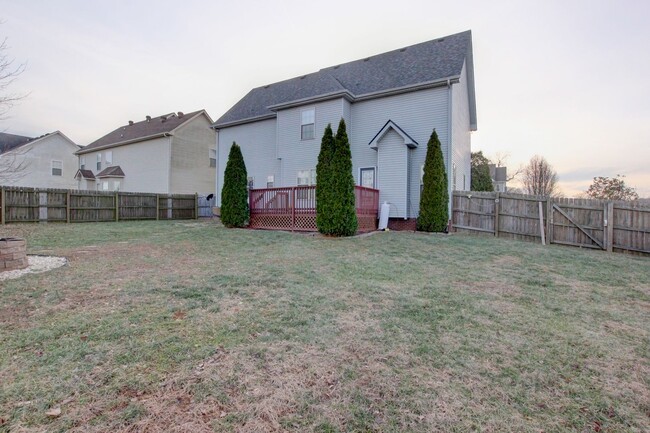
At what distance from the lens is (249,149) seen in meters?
17.5

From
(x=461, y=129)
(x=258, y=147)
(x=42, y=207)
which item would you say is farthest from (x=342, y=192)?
(x=42, y=207)

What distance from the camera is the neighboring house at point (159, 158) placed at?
902 inches

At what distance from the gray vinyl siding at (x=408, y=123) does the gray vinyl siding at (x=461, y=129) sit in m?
0.72

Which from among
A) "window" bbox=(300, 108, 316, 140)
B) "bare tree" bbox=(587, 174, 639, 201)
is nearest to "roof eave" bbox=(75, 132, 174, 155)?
"window" bbox=(300, 108, 316, 140)

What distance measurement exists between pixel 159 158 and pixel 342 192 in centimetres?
1916

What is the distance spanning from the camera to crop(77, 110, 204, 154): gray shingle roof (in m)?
23.8

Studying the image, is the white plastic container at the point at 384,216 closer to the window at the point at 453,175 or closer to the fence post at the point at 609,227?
the window at the point at 453,175

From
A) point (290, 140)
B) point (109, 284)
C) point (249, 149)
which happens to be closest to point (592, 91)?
point (290, 140)

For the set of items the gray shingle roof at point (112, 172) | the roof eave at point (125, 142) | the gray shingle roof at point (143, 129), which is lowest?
the gray shingle roof at point (112, 172)

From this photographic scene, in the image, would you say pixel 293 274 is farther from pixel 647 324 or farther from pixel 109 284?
pixel 647 324

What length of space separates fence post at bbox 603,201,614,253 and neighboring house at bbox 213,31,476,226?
4828 mm

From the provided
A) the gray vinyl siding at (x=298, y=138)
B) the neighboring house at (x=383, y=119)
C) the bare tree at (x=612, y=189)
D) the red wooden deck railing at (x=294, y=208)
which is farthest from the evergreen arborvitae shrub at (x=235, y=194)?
the bare tree at (x=612, y=189)

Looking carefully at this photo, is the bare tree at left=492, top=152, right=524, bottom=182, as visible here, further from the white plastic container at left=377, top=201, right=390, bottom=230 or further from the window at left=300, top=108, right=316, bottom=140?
the window at left=300, top=108, right=316, bottom=140

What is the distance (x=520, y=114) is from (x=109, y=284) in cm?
2193
